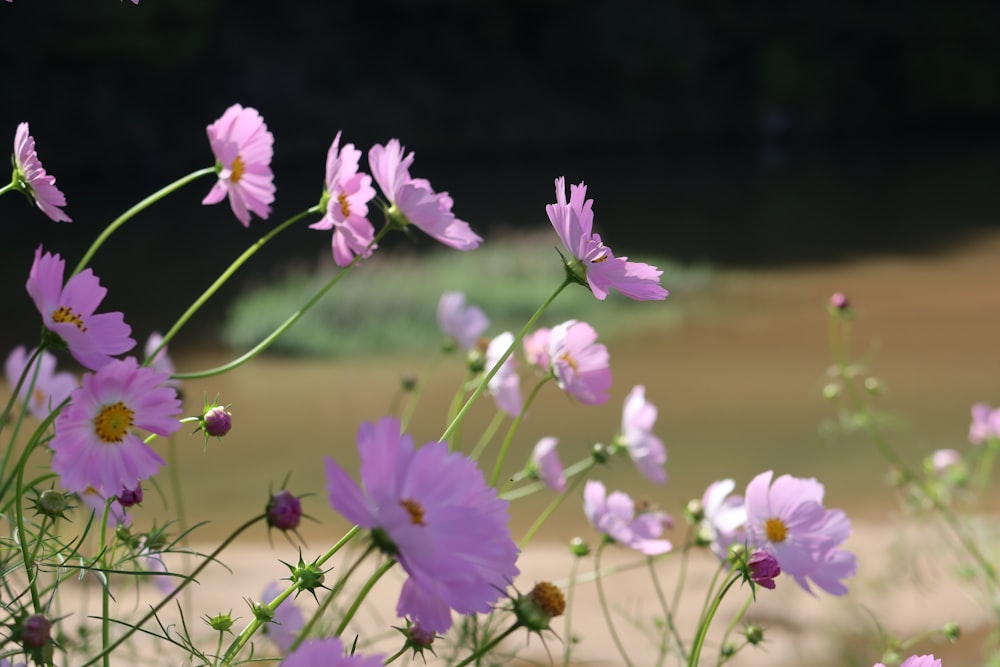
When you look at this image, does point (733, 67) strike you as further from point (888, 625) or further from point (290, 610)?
point (290, 610)

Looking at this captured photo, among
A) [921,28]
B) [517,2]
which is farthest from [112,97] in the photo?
[921,28]

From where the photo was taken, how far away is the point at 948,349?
4.29m

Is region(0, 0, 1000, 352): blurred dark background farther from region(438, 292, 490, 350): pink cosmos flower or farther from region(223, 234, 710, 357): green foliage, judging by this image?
region(438, 292, 490, 350): pink cosmos flower

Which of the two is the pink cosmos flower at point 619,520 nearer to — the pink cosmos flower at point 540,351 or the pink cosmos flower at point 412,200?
the pink cosmos flower at point 540,351

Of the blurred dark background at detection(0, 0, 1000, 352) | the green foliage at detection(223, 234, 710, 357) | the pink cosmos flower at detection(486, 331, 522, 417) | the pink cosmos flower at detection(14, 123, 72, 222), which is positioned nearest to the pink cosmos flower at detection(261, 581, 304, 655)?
the pink cosmos flower at detection(486, 331, 522, 417)

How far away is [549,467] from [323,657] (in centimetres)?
50

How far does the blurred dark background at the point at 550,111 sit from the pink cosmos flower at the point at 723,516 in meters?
4.86

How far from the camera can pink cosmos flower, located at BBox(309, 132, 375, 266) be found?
0.56m

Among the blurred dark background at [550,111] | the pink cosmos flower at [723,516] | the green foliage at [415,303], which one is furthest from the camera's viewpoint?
the blurred dark background at [550,111]

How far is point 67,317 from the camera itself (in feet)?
1.49

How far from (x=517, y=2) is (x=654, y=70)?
1.35 metres

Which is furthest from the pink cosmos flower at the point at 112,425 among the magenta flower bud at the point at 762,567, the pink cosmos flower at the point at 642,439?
the pink cosmos flower at the point at 642,439

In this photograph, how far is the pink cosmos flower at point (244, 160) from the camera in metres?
0.59

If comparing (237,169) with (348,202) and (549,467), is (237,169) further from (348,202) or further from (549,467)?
(549,467)
